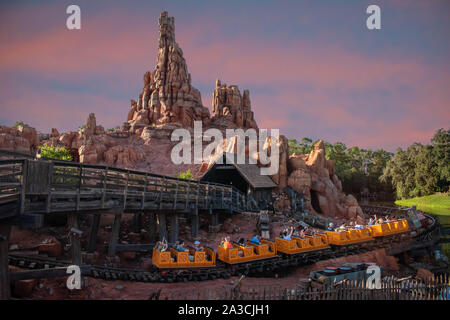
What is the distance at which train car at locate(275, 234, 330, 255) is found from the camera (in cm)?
1567

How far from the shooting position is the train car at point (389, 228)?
20141 millimetres

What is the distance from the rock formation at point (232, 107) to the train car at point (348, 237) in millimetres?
45883

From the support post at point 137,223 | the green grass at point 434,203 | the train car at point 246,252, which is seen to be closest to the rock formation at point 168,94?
the support post at point 137,223

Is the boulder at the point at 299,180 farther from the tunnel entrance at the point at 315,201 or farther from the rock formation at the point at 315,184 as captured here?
the tunnel entrance at the point at 315,201

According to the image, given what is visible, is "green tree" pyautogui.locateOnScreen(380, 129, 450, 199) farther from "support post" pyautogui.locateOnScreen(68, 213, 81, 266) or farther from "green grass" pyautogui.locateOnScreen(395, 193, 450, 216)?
"support post" pyautogui.locateOnScreen(68, 213, 81, 266)

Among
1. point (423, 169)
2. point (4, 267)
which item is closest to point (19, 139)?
point (4, 267)

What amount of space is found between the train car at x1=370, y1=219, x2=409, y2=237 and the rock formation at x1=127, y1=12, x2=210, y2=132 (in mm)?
43387

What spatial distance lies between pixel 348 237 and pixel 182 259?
11.3 m

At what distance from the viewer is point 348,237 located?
18328 mm

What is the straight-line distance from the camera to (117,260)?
14.1 metres

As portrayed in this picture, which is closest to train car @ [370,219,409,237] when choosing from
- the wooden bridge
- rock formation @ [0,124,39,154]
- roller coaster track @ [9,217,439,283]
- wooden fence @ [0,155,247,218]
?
roller coaster track @ [9,217,439,283]
